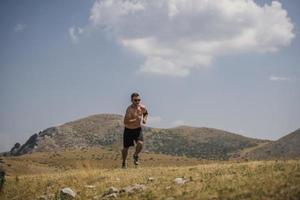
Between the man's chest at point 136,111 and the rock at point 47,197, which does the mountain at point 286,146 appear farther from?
the rock at point 47,197

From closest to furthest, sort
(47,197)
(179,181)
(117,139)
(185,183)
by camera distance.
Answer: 1. (185,183)
2. (179,181)
3. (47,197)
4. (117,139)

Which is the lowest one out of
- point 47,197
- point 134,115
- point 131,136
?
point 47,197

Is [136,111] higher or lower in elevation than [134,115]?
higher

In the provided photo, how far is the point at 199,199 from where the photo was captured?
8938 mm

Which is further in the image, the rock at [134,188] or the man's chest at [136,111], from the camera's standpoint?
the man's chest at [136,111]

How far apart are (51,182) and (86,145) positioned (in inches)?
2745

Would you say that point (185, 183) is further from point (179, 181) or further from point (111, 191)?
point (111, 191)

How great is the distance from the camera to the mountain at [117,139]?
80125mm

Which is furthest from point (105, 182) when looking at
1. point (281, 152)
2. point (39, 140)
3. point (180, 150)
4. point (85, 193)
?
point (39, 140)

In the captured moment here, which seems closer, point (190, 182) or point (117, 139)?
point (190, 182)

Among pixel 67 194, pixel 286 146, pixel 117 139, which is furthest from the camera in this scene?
pixel 117 139

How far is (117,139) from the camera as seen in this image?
8544 centimetres

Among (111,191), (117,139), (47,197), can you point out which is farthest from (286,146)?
(117,139)

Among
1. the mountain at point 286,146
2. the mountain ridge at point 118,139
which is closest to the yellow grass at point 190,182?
the mountain at point 286,146
